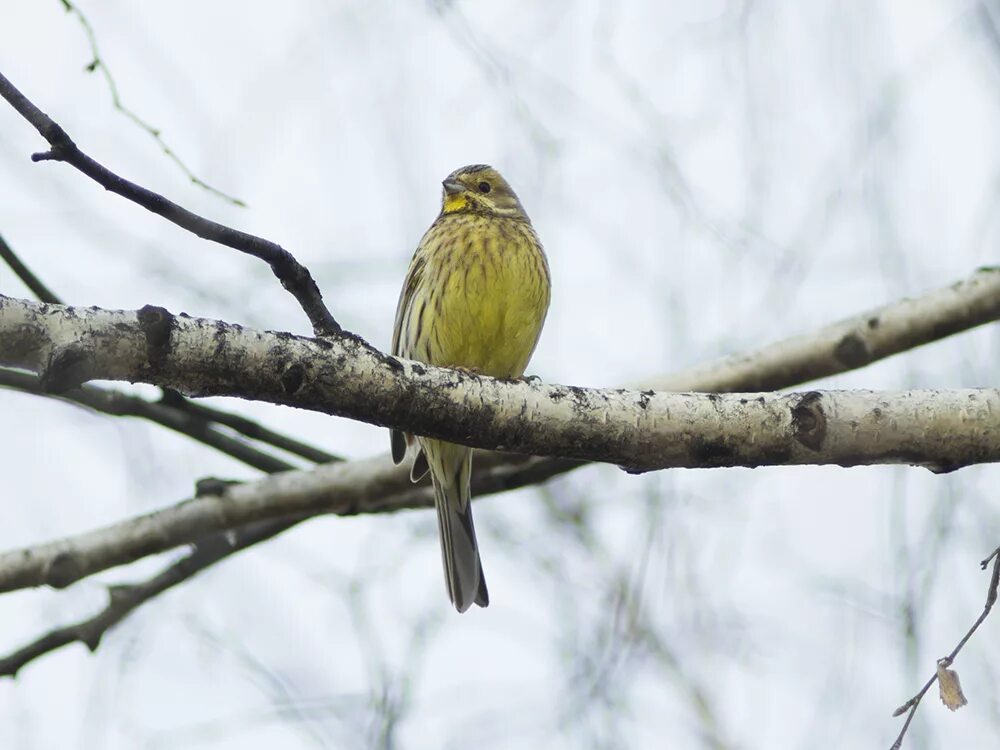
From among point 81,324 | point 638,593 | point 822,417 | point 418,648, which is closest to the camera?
point 81,324

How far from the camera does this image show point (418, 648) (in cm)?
605

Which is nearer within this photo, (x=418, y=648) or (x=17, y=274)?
(x=17, y=274)

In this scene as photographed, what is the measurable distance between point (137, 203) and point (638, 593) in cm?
452

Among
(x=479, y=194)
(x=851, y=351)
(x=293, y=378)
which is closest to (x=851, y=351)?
(x=851, y=351)

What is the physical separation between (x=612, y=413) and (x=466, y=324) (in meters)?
2.45

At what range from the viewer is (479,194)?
693cm

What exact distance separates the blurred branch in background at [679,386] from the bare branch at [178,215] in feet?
6.65

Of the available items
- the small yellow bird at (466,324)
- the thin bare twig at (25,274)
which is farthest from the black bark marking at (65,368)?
the small yellow bird at (466,324)

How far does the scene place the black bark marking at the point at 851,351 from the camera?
16.3 ft

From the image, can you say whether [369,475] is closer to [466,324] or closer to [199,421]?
[199,421]

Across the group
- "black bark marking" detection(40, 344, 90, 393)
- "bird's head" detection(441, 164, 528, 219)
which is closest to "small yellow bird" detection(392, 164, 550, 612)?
"bird's head" detection(441, 164, 528, 219)

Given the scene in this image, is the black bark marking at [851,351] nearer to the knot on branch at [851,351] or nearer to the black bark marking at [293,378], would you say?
the knot on branch at [851,351]

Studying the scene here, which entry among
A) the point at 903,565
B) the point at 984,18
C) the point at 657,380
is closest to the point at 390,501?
the point at 657,380

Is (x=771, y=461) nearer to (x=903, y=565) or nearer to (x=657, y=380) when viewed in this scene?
(x=657, y=380)
